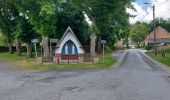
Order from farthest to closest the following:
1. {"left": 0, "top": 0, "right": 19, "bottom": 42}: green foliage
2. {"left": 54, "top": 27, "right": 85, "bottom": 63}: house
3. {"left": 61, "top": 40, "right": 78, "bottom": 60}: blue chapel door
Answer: {"left": 0, "top": 0, "right": 19, "bottom": 42}: green foliage < {"left": 61, "top": 40, "right": 78, "bottom": 60}: blue chapel door < {"left": 54, "top": 27, "right": 85, "bottom": 63}: house

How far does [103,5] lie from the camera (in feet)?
165

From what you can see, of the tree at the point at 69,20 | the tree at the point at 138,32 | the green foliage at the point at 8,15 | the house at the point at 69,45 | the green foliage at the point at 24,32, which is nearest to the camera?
the house at the point at 69,45

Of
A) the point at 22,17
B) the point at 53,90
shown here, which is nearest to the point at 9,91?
the point at 53,90

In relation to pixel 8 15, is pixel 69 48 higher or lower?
lower

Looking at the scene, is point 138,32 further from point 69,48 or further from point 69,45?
point 69,45

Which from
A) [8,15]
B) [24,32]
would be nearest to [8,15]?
[8,15]

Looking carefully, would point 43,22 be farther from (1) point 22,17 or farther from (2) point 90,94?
(2) point 90,94

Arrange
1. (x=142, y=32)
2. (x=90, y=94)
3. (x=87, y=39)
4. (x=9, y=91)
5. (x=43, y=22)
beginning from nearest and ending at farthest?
(x=90, y=94), (x=9, y=91), (x=43, y=22), (x=87, y=39), (x=142, y=32)

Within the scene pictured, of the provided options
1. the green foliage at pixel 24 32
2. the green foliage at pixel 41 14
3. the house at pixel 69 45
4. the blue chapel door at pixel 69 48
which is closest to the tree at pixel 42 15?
the green foliage at pixel 41 14

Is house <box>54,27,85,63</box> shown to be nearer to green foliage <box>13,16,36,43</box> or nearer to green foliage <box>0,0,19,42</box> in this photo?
green foliage <box>13,16,36,43</box>

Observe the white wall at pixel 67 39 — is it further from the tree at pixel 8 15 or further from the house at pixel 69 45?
the tree at pixel 8 15

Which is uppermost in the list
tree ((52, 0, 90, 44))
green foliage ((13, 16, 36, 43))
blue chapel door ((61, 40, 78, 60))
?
tree ((52, 0, 90, 44))

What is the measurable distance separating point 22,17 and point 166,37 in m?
107

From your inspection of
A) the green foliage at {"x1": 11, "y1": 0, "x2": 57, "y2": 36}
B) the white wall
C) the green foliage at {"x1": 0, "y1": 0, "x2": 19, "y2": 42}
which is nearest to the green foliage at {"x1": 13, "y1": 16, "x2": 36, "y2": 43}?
the green foliage at {"x1": 0, "y1": 0, "x2": 19, "y2": 42}
